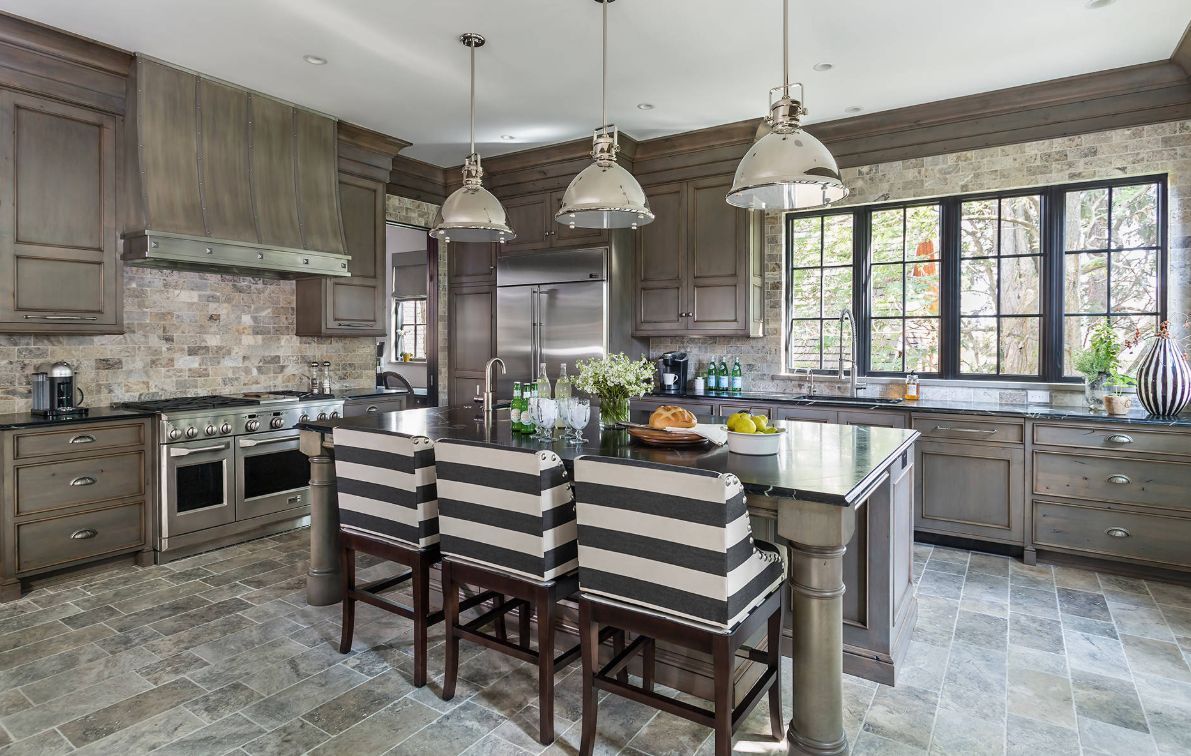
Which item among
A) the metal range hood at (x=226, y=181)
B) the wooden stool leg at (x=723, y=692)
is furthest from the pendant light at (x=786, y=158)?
the metal range hood at (x=226, y=181)

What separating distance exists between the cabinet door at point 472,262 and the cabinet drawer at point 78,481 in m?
3.08

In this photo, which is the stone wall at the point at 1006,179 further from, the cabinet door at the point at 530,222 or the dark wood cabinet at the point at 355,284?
the dark wood cabinet at the point at 355,284

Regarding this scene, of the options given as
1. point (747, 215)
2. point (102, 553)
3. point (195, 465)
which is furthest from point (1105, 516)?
point (102, 553)

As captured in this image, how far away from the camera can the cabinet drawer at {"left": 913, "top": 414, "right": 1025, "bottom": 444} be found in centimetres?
388

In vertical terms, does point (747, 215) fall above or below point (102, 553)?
above

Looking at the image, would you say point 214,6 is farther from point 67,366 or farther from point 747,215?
point 747,215

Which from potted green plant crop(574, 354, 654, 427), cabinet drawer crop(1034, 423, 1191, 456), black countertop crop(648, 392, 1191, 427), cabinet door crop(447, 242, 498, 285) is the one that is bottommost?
cabinet drawer crop(1034, 423, 1191, 456)

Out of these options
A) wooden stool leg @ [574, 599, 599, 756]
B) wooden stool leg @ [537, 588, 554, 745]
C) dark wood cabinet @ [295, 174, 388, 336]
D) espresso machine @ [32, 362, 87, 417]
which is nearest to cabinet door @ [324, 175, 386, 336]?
dark wood cabinet @ [295, 174, 388, 336]

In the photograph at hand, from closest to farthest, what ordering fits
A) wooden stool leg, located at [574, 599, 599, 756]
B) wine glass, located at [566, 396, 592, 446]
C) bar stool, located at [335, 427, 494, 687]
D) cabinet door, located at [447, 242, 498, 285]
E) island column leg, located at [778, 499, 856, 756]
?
island column leg, located at [778, 499, 856, 756] → wooden stool leg, located at [574, 599, 599, 756] → bar stool, located at [335, 427, 494, 687] → wine glass, located at [566, 396, 592, 446] → cabinet door, located at [447, 242, 498, 285]

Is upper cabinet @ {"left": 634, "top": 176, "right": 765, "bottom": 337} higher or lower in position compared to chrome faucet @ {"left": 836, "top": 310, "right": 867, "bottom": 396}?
higher

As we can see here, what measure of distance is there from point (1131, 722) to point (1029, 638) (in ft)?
2.13

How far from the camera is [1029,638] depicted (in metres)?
2.86

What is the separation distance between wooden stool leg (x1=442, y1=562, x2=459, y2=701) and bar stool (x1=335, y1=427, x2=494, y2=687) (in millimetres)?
109

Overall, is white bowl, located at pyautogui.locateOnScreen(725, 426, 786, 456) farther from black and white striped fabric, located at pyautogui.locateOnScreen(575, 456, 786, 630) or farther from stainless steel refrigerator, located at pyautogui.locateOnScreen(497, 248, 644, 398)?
stainless steel refrigerator, located at pyautogui.locateOnScreen(497, 248, 644, 398)
